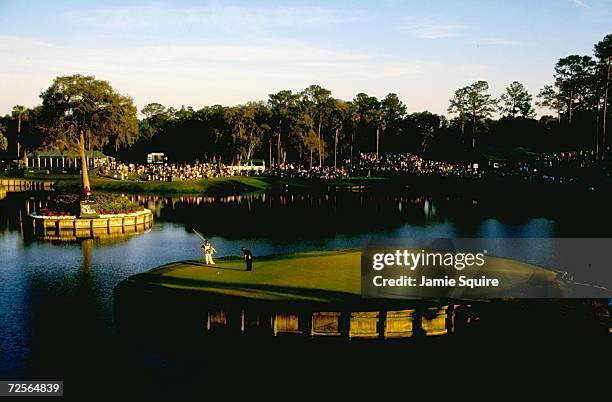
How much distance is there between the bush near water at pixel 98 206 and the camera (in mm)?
80688

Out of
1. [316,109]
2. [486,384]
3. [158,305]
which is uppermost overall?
[316,109]

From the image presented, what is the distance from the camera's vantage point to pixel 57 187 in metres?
136

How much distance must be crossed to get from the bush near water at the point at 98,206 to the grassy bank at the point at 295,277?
3826cm

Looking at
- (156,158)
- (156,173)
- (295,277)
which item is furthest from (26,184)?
(295,277)

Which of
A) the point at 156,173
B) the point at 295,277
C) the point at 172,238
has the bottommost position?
the point at 172,238

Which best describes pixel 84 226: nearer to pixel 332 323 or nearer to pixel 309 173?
pixel 332 323

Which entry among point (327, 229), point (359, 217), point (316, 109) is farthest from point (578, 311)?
point (316, 109)

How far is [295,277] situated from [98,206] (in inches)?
1879

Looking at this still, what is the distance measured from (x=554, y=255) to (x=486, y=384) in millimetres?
34134

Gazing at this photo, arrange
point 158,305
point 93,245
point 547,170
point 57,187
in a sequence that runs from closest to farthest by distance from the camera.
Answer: point 158,305 < point 93,245 < point 547,170 < point 57,187

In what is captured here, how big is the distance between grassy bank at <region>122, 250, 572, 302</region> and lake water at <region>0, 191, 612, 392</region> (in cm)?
553

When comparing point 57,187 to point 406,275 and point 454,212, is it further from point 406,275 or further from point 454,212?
point 406,275

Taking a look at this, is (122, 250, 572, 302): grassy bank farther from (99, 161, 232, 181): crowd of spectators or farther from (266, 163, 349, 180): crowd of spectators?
(266, 163, 349, 180): crowd of spectators

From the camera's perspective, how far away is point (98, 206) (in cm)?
8056
